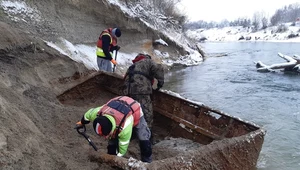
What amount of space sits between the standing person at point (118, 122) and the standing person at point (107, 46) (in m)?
3.61

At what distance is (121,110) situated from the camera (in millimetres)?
3305

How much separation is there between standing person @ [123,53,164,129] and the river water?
2.43 m

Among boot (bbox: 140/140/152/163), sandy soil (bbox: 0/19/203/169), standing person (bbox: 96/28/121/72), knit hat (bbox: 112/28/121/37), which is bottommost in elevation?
boot (bbox: 140/140/152/163)

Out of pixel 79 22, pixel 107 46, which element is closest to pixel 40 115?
pixel 107 46

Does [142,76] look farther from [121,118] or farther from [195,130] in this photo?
[121,118]

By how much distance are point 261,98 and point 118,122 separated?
847cm

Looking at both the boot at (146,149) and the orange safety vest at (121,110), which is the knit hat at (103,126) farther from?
the boot at (146,149)

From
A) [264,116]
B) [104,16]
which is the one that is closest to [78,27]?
[104,16]

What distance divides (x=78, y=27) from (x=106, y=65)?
221 inches

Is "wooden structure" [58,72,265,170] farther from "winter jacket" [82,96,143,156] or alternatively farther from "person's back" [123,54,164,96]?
"person's back" [123,54,164,96]

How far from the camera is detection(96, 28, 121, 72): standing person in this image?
6.94m

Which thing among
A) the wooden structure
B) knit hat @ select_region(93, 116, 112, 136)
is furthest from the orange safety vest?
the wooden structure

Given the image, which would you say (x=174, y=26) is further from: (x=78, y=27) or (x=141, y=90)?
(x=141, y=90)

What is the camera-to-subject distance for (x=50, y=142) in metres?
3.59
